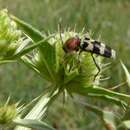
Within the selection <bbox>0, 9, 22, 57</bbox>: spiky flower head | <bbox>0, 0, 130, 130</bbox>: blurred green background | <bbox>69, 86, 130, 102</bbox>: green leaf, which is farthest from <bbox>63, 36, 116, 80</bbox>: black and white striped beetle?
<bbox>0, 0, 130, 130</bbox>: blurred green background

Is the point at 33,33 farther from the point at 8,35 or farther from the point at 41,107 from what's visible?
the point at 41,107

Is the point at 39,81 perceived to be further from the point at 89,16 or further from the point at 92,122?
the point at 89,16

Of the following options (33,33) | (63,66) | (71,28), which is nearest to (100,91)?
(63,66)

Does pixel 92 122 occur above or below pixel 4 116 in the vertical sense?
below

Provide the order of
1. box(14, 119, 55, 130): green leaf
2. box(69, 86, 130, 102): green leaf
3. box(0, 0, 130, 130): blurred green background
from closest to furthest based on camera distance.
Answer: box(14, 119, 55, 130): green leaf → box(69, 86, 130, 102): green leaf → box(0, 0, 130, 130): blurred green background

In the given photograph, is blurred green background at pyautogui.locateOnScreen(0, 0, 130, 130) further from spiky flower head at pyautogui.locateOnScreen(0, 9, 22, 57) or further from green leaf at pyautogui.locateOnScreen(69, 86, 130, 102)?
spiky flower head at pyautogui.locateOnScreen(0, 9, 22, 57)

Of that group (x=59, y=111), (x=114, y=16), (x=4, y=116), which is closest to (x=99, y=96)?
(x=4, y=116)

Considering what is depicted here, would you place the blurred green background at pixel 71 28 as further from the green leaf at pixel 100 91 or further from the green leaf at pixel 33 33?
the green leaf at pixel 33 33

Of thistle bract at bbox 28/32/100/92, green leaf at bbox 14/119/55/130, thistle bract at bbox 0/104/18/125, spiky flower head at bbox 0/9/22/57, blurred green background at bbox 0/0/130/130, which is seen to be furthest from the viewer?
blurred green background at bbox 0/0/130/130
